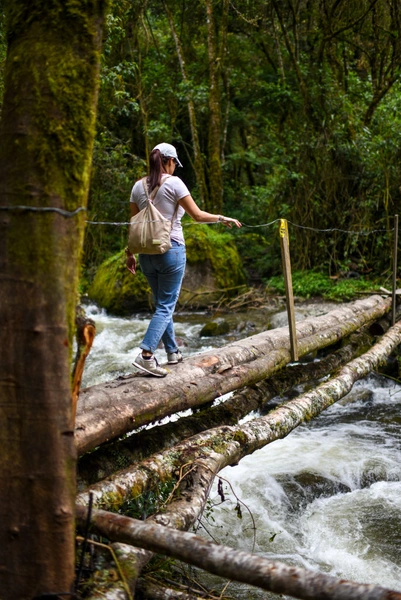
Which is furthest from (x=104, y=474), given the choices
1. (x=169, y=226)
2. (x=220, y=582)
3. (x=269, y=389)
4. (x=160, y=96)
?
(x=160, y=96)

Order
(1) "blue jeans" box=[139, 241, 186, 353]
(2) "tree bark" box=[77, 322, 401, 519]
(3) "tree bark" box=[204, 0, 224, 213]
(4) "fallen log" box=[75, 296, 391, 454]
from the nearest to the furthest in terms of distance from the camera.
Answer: (2) "tree bark" box=[77, 322, 401, 519], (4) "fallen log" box=[75, 296, 391, 454], (1) "blue jeans" box=[139, 241, 186, 353], (3) "tree bark" box=[204, 0, 224, 213]

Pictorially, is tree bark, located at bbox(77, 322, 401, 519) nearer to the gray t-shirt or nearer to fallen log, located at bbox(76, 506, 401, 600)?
fallen log, located at bbox(76, 506, 401, 600)

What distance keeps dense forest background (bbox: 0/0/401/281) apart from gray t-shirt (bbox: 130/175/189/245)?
247 inches

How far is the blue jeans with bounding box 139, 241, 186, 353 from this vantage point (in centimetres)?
475

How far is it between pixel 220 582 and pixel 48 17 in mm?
3462

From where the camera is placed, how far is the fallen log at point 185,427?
12.7 ft

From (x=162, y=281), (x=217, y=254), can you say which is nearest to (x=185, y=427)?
(x=162, y=281)

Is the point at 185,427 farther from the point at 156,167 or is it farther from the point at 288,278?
the point at 156,167

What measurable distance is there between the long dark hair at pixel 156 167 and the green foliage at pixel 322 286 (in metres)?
8.45

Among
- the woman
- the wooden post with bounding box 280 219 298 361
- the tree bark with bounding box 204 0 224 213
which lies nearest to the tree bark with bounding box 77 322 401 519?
the wooden post with bounding box 280 219 298 361

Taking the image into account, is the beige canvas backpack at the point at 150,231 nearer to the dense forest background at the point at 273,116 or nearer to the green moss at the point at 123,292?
the dense forest background at the point at 273,116

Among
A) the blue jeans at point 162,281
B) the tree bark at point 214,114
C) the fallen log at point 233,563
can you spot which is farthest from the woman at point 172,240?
the tree bark at point 214,114

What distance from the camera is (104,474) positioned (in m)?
3.83

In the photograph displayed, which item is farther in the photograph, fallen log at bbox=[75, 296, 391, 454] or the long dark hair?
the long dark hair
